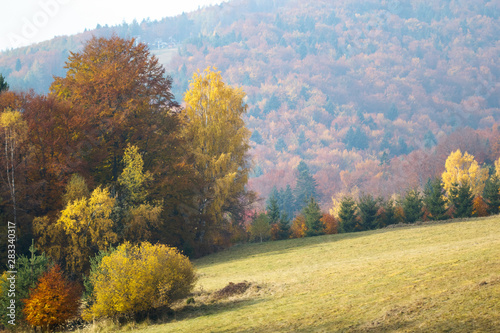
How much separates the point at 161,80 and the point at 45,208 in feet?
44.0

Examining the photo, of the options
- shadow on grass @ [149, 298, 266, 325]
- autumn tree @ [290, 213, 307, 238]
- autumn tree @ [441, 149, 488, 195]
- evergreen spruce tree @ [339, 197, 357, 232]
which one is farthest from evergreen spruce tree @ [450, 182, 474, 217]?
autumn tree @ [441, 149, 488, 195]

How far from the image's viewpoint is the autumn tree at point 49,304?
1759 centimetres

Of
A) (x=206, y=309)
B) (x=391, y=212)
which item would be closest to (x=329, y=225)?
(x=391, y=212)

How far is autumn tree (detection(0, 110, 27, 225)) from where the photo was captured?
27906 millimetres

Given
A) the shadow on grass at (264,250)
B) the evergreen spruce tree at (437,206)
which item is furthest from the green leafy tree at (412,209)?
the shadow on grass at (264,250)

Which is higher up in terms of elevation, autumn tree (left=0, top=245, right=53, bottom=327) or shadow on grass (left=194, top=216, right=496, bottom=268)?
autumn tree (left=0, top=245, right=53, bottom=327)

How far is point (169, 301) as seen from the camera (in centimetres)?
1847

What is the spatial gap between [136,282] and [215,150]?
23453mm

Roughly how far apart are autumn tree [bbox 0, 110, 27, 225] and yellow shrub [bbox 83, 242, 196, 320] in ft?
40.6

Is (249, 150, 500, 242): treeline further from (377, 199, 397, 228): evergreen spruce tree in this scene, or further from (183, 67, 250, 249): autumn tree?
(183, 67, 250, 249): autumn tree

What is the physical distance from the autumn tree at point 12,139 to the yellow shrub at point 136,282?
1238cm

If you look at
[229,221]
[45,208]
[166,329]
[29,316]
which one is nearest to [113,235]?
[45,208]

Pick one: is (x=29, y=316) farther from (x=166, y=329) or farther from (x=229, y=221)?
(x=229, y=221)

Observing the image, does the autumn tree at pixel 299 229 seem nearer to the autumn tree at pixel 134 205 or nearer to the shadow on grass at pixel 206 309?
the autumn tree at pixel 134 205
